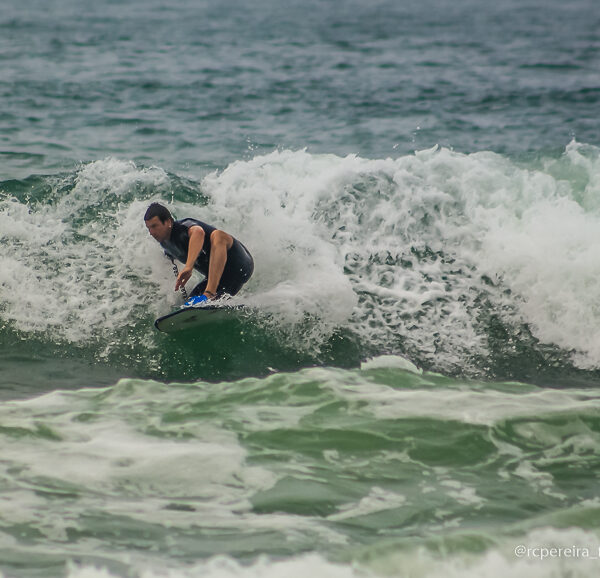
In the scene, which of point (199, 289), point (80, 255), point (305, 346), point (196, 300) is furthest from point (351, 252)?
point (80, 255)

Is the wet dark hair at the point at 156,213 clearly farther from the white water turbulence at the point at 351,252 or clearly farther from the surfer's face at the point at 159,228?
the white water turbulence at the point at 351,252

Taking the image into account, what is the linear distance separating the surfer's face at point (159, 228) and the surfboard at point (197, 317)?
0.71 m

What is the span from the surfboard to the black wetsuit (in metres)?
0.20

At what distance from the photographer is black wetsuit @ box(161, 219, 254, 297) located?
761 cm

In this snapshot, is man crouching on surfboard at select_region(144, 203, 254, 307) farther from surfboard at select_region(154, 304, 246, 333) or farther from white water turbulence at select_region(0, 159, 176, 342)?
white water turbulence at select_region(0, 159, 176, 342)

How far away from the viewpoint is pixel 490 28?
35.2 meters

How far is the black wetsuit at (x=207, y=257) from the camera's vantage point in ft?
25.0

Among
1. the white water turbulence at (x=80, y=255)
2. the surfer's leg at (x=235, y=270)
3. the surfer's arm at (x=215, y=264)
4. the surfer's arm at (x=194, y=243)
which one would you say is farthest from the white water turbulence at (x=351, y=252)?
the surfer's arm at (x=194, y=243)

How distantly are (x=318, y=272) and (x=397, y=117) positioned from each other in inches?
365

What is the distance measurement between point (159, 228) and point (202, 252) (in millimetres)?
536

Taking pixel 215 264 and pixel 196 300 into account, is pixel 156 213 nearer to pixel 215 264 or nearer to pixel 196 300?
pixel 215 264

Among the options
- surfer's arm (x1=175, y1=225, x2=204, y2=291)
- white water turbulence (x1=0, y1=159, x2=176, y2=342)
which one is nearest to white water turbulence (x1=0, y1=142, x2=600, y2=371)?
white water turbulence (x1=0, y1=159, x2=176, y2=342)

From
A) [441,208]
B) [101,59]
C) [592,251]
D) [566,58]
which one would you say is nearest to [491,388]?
[592,251]

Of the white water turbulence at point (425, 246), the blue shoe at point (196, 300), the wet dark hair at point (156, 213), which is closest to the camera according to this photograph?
the wet dark hair at point (156, 213)
